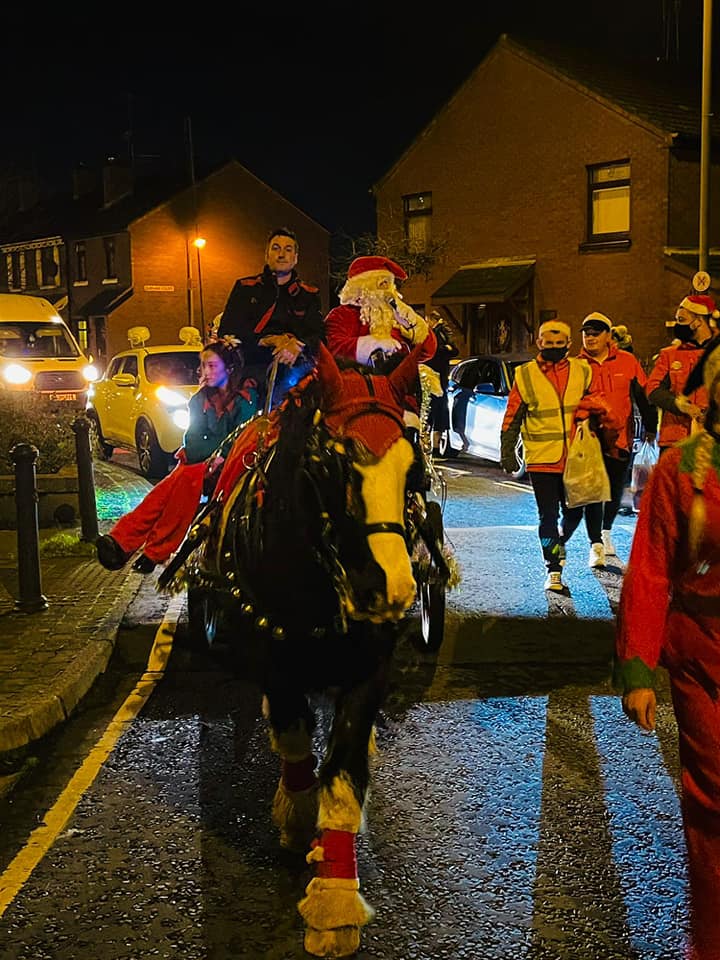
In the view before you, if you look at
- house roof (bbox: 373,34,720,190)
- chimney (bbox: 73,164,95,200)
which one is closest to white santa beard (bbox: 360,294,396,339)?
house roof (bbox: 373,34,720,190)

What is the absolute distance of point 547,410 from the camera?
8359 millimetres

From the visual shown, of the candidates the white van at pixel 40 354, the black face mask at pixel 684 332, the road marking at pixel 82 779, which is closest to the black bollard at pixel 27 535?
the road marking at pixel 82 779

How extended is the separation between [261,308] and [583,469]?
3.54 m

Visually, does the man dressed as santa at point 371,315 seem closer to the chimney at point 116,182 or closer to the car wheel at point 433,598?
the car wheel at point 433,598

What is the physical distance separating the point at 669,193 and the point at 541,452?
66.4 feet

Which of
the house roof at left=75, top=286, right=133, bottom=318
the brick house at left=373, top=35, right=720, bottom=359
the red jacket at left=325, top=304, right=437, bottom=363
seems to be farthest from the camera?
the house roof at left=75, top=286, right=133, bottom=318

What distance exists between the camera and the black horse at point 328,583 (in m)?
3.52

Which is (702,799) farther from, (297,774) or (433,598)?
(433,598)

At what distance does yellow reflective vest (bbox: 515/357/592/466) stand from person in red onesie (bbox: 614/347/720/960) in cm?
504

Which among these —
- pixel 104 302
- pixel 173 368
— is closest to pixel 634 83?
pixel 173 368

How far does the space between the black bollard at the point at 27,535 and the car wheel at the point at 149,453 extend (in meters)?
7.54

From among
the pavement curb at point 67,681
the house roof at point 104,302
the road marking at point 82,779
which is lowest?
the road marking at point 82,779

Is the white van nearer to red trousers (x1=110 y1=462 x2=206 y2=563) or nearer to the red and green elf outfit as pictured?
red trousers (x1=110 y1=462 x2=206 y2=563)

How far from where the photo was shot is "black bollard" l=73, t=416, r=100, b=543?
33.1ft
